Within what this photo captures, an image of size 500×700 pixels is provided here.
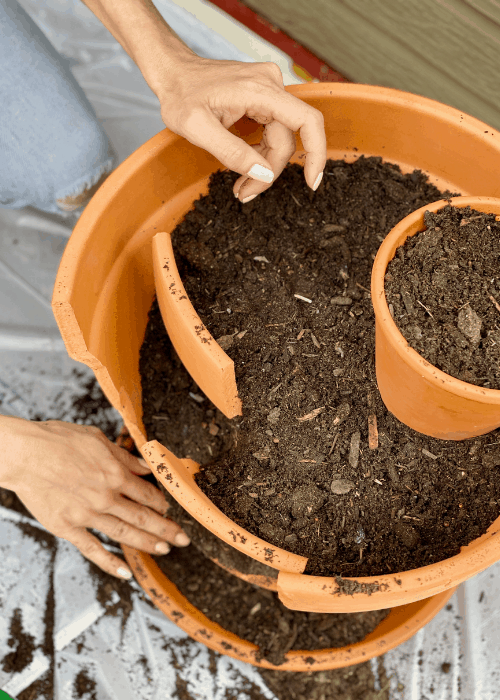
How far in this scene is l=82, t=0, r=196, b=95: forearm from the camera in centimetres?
88

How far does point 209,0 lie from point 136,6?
0.86 m

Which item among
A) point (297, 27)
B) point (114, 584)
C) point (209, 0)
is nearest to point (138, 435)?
point (114, 584)

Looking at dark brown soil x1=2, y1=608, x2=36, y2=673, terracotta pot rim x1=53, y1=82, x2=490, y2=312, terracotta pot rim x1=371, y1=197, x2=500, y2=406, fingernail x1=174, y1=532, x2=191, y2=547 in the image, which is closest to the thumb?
terracotta pot rim x1=53, y1=82, x2=490, y2=312

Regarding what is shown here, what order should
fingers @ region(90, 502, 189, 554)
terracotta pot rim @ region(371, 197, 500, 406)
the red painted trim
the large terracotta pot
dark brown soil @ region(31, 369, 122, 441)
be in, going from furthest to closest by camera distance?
the red painted trim
dark brown soil @ region(31, 369, 122, 441)
fingers @ region(90, 502, 189, 554)
the large terracotta pot
terracotta pot rim @ region(371, 197, 500, 406)

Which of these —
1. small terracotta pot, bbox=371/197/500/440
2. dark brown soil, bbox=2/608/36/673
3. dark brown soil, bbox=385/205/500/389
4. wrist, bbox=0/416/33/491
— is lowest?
dark brown soil, bbox=2/608/36/673

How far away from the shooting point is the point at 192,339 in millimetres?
771

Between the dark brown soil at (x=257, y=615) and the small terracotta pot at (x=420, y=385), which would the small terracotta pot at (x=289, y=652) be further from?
the small terracotta pot at (x=420, y=385)

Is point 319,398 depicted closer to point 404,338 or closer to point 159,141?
point 404,338

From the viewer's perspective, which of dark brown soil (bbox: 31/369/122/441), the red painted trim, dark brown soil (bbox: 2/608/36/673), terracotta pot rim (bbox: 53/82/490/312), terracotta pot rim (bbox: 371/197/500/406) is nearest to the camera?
terracotta pot rim (bbox: 371/197/500/406)

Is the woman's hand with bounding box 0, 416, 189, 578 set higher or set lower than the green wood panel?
lower

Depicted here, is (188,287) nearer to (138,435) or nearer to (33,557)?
(138,435)

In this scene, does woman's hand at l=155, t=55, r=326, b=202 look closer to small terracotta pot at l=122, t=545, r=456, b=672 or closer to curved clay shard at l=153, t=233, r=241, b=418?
curved clay shard at l=153, t=233, r=241, b=418

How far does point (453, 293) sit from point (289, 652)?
79cm

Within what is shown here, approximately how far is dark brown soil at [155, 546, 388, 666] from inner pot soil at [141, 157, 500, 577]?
12.3 inches
